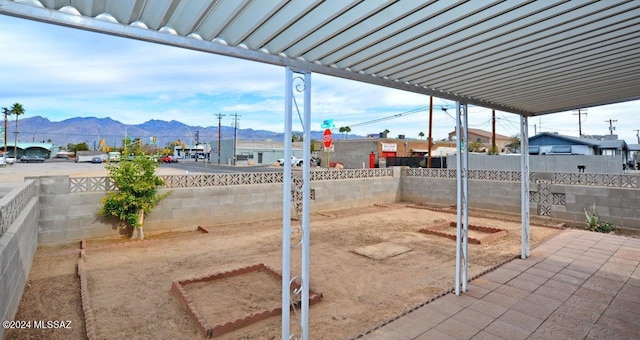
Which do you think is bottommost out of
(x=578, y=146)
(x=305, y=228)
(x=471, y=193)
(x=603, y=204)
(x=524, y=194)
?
(x=603, y=204)

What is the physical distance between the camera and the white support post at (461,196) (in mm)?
4727

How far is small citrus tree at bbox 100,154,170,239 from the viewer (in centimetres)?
823

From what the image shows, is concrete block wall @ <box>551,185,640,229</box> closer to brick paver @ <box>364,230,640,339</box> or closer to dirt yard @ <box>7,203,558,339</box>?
dirt yard @ <box>7,203,558,339</box>

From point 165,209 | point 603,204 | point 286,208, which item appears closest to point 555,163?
point 603,204

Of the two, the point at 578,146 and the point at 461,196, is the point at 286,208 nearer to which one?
the point at 461,196

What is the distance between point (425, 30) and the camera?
2.64 metres

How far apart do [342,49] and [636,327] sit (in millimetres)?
4751

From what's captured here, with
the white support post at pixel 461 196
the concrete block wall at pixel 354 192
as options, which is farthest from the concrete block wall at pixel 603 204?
the white support post at pixel 461 196

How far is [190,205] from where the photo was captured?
9.80m

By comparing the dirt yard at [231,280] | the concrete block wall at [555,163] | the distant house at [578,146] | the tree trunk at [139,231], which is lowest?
the dirt yard at [231,280]

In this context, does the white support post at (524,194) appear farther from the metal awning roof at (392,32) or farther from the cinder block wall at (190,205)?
the cinder block wall at (190,205)

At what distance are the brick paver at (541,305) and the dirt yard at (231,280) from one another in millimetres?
489

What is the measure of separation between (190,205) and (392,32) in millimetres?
8858

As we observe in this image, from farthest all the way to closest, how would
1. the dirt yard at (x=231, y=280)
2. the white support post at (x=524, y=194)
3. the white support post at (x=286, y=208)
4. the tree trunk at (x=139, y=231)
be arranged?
the tree trunk at (x=139, y=231) → the white support post at (x=524, y=194) → the dirt yard at (x=231, y=280) → the white support post at (x=286, y=208)
